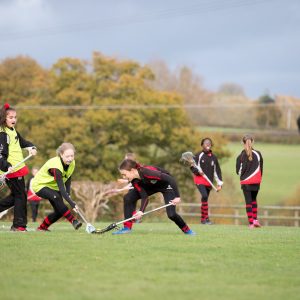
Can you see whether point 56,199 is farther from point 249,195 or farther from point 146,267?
point 249,195

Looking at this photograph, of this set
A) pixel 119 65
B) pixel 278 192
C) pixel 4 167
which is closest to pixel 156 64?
pixel 278 192

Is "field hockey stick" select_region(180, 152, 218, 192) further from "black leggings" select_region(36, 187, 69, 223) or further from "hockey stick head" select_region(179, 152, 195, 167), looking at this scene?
"black leggings" select_region(36, 187, 69, 223)

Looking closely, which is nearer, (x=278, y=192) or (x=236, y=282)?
(x=236, y=282)

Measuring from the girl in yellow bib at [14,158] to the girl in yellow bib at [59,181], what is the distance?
0.35 m

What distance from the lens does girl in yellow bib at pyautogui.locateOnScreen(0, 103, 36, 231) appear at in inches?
571

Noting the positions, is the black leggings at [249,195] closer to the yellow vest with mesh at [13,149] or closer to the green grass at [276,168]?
the yellow vest with mesh at [13,149]

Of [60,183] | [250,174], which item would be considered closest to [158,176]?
[60,183]

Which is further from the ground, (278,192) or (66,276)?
(66,276)

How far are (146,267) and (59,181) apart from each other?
175 inches

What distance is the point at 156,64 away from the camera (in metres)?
110

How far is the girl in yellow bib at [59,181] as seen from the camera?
14.3m

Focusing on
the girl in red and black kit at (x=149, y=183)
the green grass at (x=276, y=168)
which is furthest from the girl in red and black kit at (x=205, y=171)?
the green grass at (x=276, y=168)

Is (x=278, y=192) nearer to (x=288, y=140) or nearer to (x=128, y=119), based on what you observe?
(x=288, y=140)

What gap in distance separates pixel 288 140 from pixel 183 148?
3752cm
